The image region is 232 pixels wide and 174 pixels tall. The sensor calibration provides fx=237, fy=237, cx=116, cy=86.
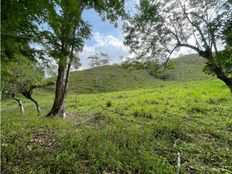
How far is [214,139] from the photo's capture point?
1002 centimetres

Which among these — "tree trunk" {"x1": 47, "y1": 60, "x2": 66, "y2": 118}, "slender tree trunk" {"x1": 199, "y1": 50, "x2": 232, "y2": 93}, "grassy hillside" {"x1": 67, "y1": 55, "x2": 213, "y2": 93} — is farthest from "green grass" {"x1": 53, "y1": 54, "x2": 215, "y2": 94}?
"slender tree trunk" {"x1": 199, "y1": 50, "x2": 232, "y2": 93}

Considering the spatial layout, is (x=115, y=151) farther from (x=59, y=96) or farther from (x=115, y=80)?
(x=115, y=80)

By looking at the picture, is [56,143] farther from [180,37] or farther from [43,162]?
[180,37]

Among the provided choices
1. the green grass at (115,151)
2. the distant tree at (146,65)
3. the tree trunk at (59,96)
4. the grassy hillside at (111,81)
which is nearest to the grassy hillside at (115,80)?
the grassy hillside at (111,81)

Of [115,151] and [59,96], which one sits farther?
[59,96]

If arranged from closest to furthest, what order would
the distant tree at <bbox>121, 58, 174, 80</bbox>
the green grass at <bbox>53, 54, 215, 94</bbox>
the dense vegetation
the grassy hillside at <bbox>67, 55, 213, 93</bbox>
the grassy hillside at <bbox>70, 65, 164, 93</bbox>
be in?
the dense vegetation → the distant tree at <bbox>121, 58, 174, 80</bbox> → the green grass at <bbox>53, 54, 215, 94</bbox> → the grassy hillside at <bbox>70, 65, 164, 93</bbox> → the grassy hillside at <bbox>67, 55, 213, 93</bbox>

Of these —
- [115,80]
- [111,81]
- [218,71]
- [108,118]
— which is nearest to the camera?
[218,71]

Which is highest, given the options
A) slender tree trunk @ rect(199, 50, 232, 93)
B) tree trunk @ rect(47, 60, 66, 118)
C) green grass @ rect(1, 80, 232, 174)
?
slender tree trunk @ rect(199, 50, 232, 93)

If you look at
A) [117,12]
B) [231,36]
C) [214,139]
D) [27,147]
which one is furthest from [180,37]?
[27,147]

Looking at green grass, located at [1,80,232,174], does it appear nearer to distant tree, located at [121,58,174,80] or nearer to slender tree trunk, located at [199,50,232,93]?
slender tree trunk, located at [199,50,232,93]

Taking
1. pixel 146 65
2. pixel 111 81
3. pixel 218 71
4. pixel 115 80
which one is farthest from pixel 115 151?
pixel 115 80

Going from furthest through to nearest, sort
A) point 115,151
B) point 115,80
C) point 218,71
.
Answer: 1. point 115,80
2. point 218,71
3. point 115,151

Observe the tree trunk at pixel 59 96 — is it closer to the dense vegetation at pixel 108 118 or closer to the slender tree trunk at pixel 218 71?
the dense vegetation at pixel 108 118

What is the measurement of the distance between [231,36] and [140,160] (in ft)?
14.1
